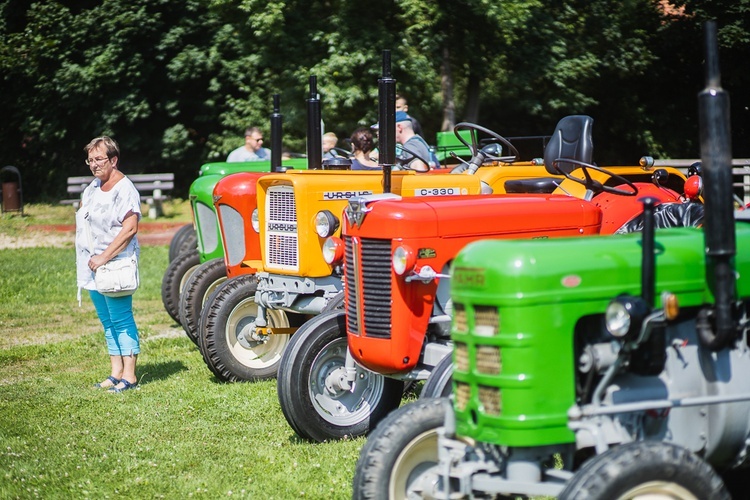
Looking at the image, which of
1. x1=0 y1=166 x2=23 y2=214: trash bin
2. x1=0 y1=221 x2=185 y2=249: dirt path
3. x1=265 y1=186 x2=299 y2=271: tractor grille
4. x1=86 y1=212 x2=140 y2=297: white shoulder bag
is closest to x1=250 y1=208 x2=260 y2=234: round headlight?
x1=265 y1=186 x2=299 y2=271: tractor grille

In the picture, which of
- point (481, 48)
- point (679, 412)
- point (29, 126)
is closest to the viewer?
point (679, 412)

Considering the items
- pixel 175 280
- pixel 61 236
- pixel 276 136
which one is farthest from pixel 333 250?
pixel 61 236

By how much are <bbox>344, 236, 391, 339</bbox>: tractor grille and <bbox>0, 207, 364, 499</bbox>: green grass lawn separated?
2.60ft

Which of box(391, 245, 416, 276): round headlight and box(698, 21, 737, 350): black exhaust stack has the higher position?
box(698, 21, 737, 350): black exhaust stack

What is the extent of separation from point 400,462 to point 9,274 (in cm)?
1177

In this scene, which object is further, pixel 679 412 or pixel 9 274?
pixel 9 274

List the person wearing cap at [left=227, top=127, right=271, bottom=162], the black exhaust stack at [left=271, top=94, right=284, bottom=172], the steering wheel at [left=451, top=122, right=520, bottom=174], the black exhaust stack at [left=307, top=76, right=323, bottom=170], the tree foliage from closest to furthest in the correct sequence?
the steering wheel at [left=451, top=122, right=520, bottom=174] < the black exhaust stack at [left=307, top=76, right=323, bottom=170] < the black exhaust stack at [left=271, top=94, right=284, bottom=172] < the person wearing cap at [left=227, top=127, right=271, bottom=162] < the tree foliage

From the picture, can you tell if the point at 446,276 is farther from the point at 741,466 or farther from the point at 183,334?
the point at 183,334

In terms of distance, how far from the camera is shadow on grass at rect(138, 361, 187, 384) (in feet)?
27.2

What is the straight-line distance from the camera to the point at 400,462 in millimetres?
4027

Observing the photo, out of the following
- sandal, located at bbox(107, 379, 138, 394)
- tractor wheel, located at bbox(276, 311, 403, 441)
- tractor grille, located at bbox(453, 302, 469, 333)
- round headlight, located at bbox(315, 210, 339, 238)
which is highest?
round headlight, located at bbox(315, 210, 339, 238)

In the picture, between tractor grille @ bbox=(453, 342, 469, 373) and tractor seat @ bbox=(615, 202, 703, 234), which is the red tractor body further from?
tractor grille @ bbox=(453, 342, 469, 373)

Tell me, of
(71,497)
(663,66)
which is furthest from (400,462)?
(663,66)

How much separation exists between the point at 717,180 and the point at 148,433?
412 centimetres
